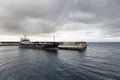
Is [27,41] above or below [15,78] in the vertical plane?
above

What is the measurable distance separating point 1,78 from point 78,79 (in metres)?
15.8

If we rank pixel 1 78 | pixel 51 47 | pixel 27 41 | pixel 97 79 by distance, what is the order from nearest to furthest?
pixel 97 79, pixel 1 78, pixel 51 47, pixel 27 41

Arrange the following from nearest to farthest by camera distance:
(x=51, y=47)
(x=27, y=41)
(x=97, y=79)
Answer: (x=97, y=79) < (x=51, y=47) < (x=27, y=41)

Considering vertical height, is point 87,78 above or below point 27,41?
below

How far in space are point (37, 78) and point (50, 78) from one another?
2.61m

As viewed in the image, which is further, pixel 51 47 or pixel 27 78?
pixel 51 47

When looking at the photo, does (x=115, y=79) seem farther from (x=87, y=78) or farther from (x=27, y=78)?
(x=27, y=78)

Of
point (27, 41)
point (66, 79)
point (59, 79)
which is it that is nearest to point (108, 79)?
point (66, 79)

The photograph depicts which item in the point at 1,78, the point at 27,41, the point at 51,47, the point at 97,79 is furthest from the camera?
the point at 27,41

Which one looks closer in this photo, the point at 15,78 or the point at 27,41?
A: the point at 15,78

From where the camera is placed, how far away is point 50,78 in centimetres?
1617

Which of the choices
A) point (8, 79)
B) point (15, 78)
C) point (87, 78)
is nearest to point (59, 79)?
point (87, 78)

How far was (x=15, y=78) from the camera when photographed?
1639 cm

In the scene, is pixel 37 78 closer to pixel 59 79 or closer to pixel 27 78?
pixel 27 78
